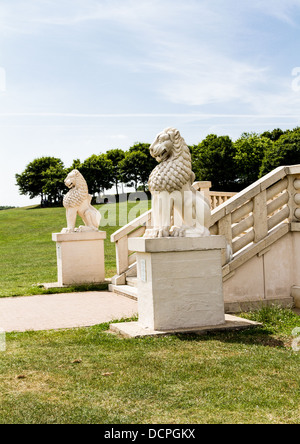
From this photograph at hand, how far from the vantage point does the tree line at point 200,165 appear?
192ft

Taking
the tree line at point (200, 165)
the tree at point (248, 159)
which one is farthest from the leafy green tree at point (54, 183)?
the tree at point (248, 159)

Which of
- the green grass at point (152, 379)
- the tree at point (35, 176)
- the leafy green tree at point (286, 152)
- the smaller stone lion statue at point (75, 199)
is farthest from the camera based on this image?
the tree at point (35, 176)

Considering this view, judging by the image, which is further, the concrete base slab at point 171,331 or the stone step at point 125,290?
the stone step at point 125,290

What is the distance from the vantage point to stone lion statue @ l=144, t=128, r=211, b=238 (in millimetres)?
7820

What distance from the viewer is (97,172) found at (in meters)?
81.9

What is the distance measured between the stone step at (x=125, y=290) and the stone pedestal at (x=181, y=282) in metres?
4.01

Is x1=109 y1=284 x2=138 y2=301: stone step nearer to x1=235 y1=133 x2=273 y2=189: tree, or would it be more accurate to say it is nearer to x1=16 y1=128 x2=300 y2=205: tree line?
x1=16 y1=128 x2=300 y2=205: tree line

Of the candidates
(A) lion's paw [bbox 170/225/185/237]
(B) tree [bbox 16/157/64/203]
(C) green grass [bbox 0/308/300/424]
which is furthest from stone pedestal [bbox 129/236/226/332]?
(B) tree [bbox 16/157/64/203]

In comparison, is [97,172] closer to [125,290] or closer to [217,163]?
[217,163]

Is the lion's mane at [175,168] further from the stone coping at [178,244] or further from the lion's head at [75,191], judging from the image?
the lion's head at [75,191]

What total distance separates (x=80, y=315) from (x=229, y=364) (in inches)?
176

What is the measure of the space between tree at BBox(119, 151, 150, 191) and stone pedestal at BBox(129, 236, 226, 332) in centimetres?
7494

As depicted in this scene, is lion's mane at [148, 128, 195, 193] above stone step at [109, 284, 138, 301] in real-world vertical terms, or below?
above
